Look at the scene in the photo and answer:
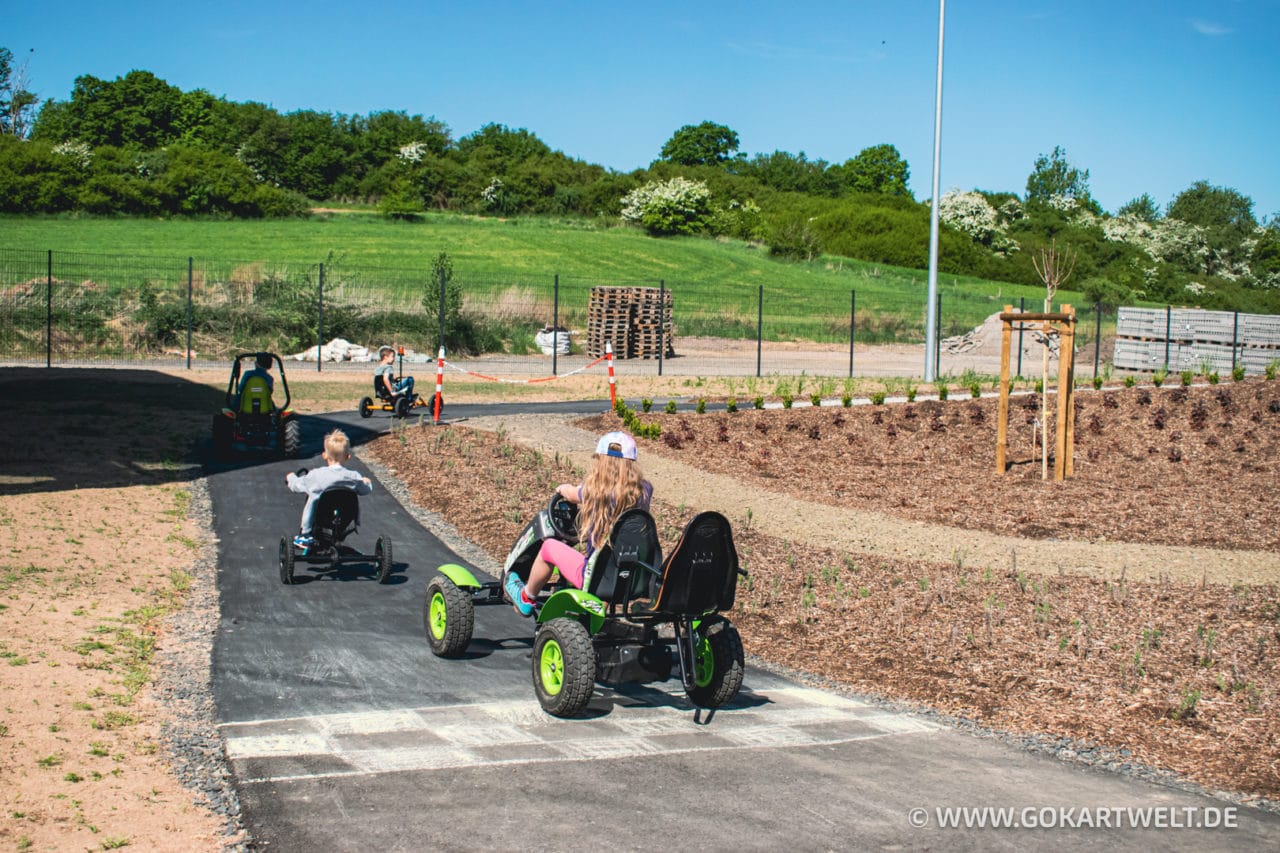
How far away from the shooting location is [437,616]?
7867mm

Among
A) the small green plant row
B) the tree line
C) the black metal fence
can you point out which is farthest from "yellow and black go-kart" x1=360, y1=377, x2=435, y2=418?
the tree line

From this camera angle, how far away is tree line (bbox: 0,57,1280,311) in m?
76.1

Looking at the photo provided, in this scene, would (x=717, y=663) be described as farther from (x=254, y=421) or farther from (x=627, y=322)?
(x=627, y=322)

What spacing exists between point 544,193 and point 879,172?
121ft

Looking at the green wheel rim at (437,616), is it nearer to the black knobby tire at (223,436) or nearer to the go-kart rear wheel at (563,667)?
the go-kart rear wheel at (563,667)

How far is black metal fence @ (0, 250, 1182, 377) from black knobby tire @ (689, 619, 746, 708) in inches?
866

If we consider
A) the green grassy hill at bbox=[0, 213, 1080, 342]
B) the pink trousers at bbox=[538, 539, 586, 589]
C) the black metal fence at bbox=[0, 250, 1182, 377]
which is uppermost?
the green grassy hill at bbox=[0, 213, 1080, 342]

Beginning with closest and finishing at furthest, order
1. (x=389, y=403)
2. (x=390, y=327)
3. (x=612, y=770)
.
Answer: (x=612, y=770), (x=389, y=403), (x=390, y=327)

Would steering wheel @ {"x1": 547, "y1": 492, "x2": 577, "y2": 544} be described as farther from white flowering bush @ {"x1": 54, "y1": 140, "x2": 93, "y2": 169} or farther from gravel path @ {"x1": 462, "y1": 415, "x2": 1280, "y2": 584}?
white flowering bush @ {"x1": 54, "y1": 140, "x2": 93, "y2": 169}

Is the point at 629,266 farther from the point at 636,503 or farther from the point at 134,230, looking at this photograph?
the point at 636,503

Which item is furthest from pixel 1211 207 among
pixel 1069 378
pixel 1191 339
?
pixel 1069 378

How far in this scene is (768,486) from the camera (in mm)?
14492

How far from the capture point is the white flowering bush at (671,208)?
86.5 metres

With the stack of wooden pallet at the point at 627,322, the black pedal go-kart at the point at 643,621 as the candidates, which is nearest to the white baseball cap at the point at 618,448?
the black pedal go-kart at the point at 643,621
